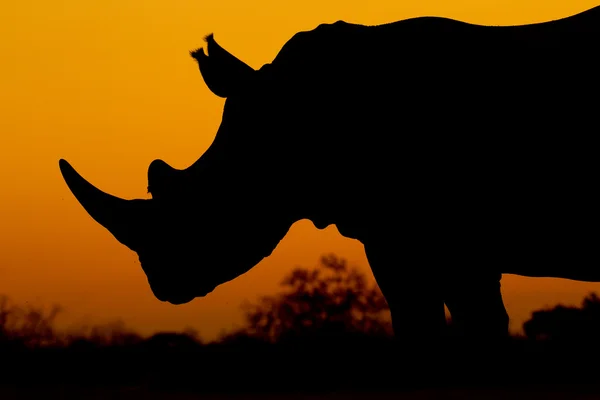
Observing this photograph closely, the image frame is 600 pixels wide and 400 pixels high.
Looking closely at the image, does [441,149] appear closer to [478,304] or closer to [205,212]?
[478,304]

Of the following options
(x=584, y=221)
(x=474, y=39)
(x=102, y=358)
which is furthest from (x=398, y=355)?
(x=102, y=358)

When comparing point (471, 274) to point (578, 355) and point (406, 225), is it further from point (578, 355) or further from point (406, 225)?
point (578, 355)

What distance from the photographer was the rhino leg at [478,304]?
5547 millimetres

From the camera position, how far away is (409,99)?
560 cm

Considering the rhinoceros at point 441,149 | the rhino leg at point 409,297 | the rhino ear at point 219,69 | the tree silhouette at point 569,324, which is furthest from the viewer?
the tree silhouette at point 569,324

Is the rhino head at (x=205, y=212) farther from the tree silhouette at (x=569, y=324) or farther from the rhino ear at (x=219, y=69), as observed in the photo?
the tree silhouette at (x=569, y=324)

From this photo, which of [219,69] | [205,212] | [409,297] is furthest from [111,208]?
[409,297]

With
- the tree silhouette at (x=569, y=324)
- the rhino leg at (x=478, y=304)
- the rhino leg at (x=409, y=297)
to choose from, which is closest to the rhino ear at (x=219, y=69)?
the rhino leg at (x=409, y=297)

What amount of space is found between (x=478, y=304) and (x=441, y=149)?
0.70m

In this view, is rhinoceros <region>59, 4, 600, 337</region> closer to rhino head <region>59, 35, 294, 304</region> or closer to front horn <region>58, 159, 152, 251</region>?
rhino head <region>59, 35, 294, 304</region>

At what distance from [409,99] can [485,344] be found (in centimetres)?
114

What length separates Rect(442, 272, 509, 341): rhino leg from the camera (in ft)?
18.2

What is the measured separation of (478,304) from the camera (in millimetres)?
5574

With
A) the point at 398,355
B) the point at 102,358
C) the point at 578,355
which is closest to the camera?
the point at 398,355
